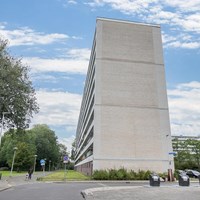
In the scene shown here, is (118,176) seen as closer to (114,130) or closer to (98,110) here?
(114,130)

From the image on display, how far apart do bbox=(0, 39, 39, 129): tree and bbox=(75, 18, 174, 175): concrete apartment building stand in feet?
44.6

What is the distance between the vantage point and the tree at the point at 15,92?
2397cm

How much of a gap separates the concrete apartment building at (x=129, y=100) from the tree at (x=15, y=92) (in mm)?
13596

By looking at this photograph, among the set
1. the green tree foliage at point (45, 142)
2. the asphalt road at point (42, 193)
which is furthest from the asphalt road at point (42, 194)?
the green tree foliage at point (45, 142)

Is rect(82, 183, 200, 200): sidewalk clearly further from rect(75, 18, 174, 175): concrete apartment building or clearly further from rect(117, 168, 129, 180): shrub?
rect(75, 18, 174, 175): concrete apartment building

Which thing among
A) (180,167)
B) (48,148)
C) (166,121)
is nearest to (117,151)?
(166,121)

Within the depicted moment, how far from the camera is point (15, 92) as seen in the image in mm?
25484

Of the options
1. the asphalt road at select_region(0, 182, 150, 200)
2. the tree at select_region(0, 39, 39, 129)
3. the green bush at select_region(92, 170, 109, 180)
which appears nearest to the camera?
the asphalt road at select_region(0, 182, 150, 200)

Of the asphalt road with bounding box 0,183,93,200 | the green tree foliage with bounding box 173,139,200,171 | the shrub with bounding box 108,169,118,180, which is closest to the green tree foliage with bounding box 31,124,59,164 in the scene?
the green tree foliage with bounding box 173,139,200,171

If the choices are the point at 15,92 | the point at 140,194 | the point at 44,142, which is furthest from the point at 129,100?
the point at 44,142

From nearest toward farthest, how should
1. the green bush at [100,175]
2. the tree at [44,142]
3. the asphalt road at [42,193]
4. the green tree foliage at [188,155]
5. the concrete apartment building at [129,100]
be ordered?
the asphalt road at [42,193] < the green bush at [100,175] < the concrete apartment building at [129,100] < the green tree foliage at [188,155] < the tree at [44,142]

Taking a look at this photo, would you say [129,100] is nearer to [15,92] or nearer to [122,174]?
[122,174]

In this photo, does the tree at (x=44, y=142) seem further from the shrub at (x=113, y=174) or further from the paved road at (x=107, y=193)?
the paved road at (x=107, y=193)

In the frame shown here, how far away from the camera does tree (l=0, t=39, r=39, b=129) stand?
2397 cm
